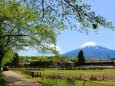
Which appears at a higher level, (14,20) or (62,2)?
(14,20)

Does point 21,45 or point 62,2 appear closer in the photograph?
point 62,2

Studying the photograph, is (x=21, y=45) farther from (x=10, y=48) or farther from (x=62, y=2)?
(x=62, y=2)

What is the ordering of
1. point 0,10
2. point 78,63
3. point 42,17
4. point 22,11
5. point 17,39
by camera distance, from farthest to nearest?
point 78,63, point 17,39, point 22,11, point 0,10, point 42,17

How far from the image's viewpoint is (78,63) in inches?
7219

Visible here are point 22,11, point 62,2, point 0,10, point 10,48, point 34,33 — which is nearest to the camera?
A: point 62,2

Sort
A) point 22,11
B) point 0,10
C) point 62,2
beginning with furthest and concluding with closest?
1. point 22,11
2. point 0,10
3. point 62,2

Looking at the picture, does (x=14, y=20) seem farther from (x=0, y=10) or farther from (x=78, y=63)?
(x=78, y=63)

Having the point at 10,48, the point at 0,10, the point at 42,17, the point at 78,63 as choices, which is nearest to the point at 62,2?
the point at 42,17

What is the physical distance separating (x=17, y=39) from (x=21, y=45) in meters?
1.49

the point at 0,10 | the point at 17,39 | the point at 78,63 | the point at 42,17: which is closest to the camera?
the point at 42,17

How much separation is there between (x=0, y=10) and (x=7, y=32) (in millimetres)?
16635

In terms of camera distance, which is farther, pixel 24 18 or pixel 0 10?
pixel 24 18

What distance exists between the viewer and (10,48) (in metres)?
60.6

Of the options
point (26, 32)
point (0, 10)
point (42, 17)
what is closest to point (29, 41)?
point (26, 32)
